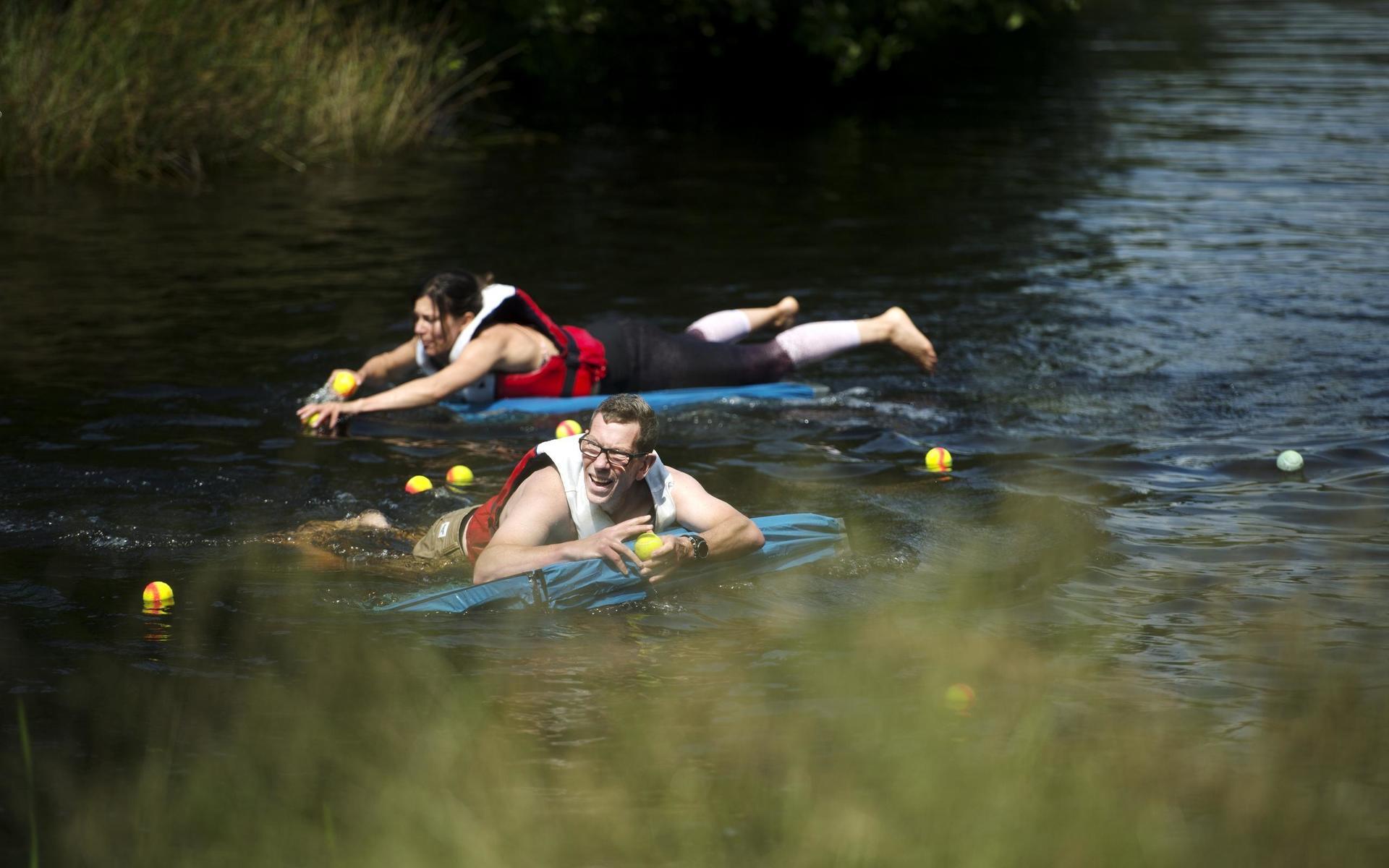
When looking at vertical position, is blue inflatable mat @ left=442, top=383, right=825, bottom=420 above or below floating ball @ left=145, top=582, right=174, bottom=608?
above

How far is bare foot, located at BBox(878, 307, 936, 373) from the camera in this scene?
384 inches

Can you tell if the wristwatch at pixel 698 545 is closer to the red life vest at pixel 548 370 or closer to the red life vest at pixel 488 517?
the red life vest at pixel 488 517

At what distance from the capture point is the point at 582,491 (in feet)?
20.4

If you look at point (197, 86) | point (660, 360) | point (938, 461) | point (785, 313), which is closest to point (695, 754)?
point (938, 461)

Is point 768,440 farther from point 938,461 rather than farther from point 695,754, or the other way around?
point 695,754

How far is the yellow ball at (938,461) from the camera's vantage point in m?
8.31

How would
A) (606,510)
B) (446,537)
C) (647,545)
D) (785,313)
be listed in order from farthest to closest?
(785,313) → (446,537) → (606,510) → (647,545)

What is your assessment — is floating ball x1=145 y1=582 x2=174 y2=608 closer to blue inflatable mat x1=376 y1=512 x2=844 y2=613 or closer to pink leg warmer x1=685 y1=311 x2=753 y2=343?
blue inflatable mat x1=376 y1=512 x2=844 y2=613

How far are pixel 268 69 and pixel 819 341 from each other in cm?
935

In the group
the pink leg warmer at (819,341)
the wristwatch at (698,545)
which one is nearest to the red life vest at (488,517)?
the wristwatch at (698,545)

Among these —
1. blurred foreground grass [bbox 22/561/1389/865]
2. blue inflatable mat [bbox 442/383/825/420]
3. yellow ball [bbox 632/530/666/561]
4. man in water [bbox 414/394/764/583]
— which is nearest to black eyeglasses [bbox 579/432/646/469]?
man in water [bbox 414/394/764/583]

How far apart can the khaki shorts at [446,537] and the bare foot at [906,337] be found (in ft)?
12.3

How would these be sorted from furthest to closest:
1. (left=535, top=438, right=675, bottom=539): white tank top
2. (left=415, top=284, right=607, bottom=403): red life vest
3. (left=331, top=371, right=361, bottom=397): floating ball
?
1. (left=415, top=284, right=607, bottom=403): red life vest
2. (left=331, top=371, right=361, bottom=397): floating ball
3. (left=535, top=438, right=675, bottom=539): white tank top

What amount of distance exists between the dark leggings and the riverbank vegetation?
8.33m
